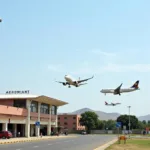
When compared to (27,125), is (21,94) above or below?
above

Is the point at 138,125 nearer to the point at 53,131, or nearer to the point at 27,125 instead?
the point at 53,131

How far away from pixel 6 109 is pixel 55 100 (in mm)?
27104

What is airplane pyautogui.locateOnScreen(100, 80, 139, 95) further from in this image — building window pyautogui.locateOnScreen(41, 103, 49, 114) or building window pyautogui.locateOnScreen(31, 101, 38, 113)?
building window pyautogui.locateOnScreen(41, 103, 49, 114)

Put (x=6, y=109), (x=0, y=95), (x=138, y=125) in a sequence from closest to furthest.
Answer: (x=6, y=109) < (x=0, y=95) < (x=138, y=125)

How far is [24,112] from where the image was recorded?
8250 cm

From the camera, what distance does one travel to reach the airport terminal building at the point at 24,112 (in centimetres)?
7488

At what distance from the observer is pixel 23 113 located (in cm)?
8194

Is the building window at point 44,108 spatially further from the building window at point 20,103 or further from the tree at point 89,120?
the tree at point 89,120

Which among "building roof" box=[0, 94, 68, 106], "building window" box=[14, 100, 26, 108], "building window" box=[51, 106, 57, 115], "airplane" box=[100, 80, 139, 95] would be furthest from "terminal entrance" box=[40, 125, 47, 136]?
"airplane" box=[100, 80, 139, 95]

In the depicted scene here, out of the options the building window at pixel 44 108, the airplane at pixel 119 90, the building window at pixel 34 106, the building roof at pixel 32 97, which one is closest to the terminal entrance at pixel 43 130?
the building window at pixel 44 108

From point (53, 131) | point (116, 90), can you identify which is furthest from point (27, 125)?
point (116, 90)

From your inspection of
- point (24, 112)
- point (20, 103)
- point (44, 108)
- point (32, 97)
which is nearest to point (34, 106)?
point (20, 103)

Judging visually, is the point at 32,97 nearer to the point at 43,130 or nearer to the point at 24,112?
the point at 24,112

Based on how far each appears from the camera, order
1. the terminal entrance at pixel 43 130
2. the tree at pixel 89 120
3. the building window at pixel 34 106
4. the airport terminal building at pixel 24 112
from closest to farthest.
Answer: the airport terminal building at pixel 24 112 < the building window at pixel 34 106 < the terminal entrance at pixel 43 130 < the tree at pixel 89 120
